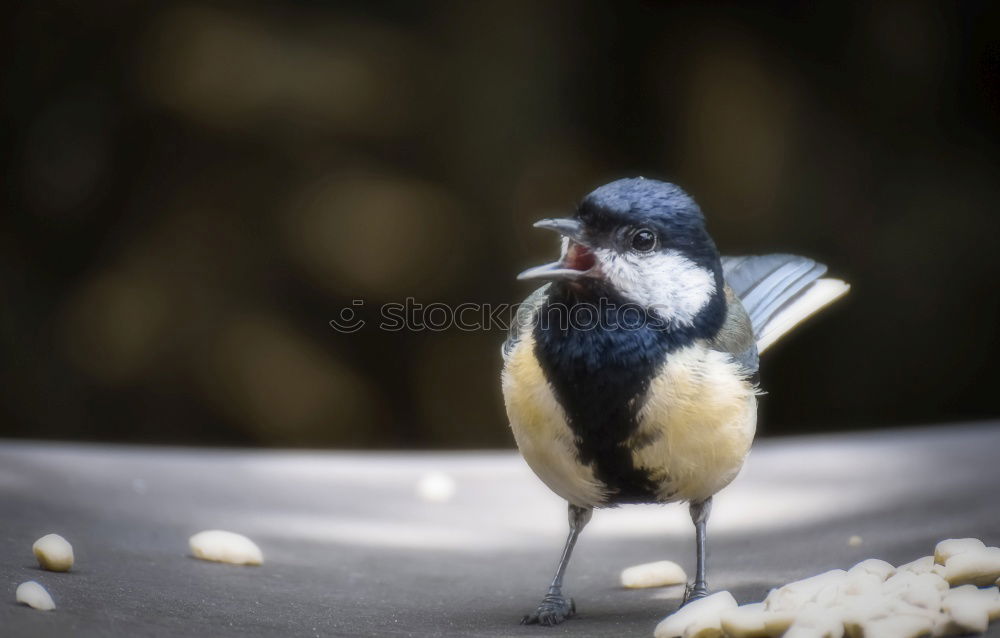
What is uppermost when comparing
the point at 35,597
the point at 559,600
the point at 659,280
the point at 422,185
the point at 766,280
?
the point at 422,185

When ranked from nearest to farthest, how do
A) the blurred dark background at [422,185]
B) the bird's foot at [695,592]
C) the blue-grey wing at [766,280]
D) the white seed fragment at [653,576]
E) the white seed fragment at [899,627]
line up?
1. the white seed fragment at [899,627]
2. the bird's foot at [695,592]
3. the white seed fragment at [653,576]
4. the blue-grey wing at [766,280]
5. the blurred dark background at [422,185]

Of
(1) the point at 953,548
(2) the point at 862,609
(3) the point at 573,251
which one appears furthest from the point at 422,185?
(2) the point at 862,609

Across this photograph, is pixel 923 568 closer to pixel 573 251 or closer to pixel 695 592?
pixel 695 592

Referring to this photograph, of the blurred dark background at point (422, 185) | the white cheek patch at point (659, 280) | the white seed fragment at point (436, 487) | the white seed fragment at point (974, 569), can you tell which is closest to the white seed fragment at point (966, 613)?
the white seed fragment at point (974, 569)

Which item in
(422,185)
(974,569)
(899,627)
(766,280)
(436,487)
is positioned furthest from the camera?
(422,185)

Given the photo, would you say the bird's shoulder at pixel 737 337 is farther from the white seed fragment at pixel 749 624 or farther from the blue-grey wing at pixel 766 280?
the white seed fragment at pixel 749 624
